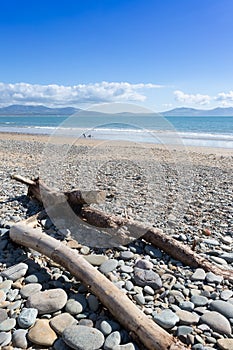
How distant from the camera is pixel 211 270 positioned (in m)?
3.37

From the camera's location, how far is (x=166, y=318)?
8.32 ft

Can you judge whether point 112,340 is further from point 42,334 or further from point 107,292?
point 42,334

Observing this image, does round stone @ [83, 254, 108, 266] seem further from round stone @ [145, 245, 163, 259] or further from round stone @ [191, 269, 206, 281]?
round stone @ [191, 269, 206, 281]

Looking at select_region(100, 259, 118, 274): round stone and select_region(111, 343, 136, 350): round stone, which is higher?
select_region(100, 259, 118, 274): round stone

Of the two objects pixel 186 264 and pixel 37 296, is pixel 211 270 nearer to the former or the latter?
pixel 186 264

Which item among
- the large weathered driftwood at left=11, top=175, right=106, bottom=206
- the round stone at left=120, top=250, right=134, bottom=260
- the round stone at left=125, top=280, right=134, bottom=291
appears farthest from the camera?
the large weathered driftwood at left=11, top=175, right=106, bottom=206

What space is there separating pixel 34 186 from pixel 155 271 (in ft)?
9.62

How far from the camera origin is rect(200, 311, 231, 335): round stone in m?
2.49

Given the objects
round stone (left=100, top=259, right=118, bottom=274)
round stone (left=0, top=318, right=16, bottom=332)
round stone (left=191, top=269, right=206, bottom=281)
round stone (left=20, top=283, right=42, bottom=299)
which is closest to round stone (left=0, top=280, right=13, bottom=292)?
round stone (left=20, top=283, right=42, bottom=299)

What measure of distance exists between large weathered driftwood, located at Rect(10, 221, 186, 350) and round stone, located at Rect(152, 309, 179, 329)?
0.19m

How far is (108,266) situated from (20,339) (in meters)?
1.27

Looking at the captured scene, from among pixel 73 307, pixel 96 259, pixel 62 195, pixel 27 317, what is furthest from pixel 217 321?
pixel 62 195

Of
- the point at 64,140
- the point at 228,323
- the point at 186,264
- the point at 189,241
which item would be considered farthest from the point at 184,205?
the point at 64,140

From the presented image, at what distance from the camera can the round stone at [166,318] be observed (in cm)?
248
